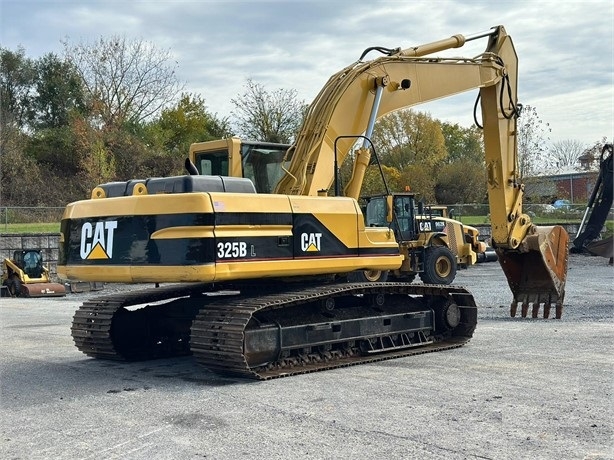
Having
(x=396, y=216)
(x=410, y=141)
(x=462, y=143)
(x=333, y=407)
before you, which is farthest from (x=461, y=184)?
(x=333, y=407)

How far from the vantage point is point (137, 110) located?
3769 cm

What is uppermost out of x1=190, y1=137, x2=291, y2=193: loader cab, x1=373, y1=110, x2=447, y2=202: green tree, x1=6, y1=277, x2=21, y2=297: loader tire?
x1=373, y1=110, x2=447, y2=202: green tree

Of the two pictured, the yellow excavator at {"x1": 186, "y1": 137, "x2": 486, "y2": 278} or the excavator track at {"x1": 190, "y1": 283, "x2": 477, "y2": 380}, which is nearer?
the excavator track at {"x1": 190, "y1": 283, "x2": 477, "y2": 380}

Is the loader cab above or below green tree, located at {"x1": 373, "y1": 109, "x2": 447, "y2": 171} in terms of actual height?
below

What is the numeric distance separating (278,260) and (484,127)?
18.3 ft

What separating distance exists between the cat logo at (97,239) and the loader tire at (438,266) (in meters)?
12.7

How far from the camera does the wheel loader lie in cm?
2186

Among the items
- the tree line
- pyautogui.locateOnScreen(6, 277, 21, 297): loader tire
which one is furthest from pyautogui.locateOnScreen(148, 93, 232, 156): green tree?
pyautogui.locateOnScreen(6, 277, 21, 297): loader tire

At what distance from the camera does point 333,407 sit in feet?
21.5

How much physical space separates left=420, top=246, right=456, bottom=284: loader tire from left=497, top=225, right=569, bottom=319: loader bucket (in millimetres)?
6721

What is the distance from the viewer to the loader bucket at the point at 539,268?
12.7 meters

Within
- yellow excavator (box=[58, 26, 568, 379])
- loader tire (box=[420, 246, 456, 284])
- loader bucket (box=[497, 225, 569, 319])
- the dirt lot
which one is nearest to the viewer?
the dirt lot

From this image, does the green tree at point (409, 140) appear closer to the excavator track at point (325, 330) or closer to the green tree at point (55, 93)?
the green tree at point (55, 93)

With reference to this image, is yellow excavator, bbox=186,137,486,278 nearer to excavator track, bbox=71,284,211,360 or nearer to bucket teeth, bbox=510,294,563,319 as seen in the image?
excavator track, bbox=71,284,211,360
